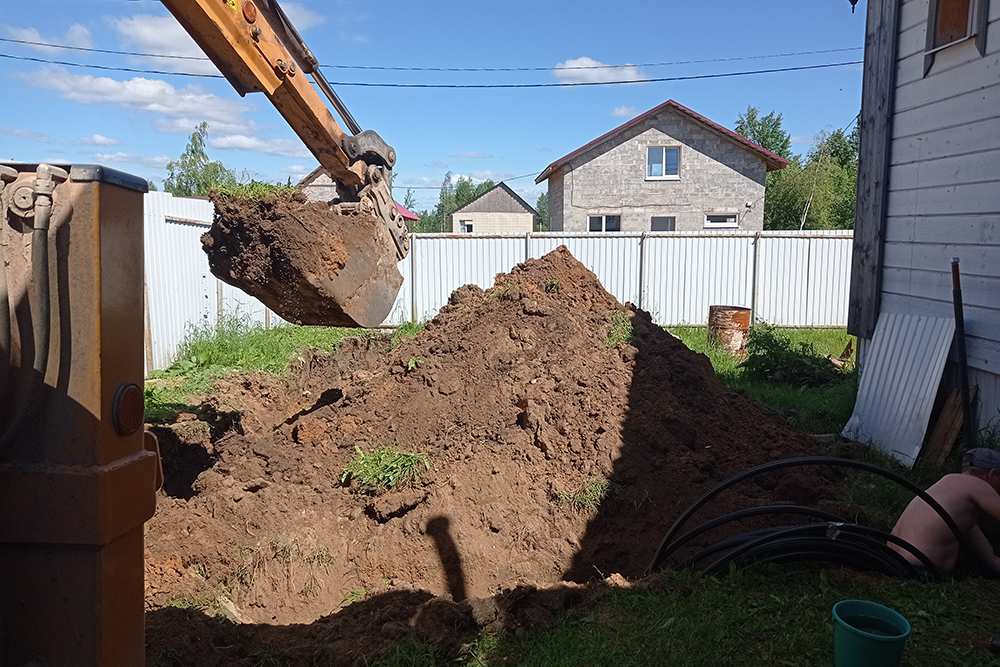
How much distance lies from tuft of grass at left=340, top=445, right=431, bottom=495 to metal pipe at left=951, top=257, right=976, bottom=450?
4.56 meters

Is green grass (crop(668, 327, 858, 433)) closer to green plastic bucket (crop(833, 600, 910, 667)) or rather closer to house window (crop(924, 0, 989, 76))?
house window (crop(924, 0, 989, 76))

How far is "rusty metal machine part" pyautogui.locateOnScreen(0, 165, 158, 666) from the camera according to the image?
1650mm

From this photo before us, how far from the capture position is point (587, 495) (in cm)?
500

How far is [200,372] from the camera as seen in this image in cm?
945

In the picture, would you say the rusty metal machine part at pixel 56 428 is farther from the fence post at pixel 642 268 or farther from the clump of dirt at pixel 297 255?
the fence post at pixel 642 268

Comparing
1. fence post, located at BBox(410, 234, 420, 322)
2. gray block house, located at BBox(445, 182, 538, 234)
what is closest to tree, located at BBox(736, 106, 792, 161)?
gray block house, located at BBox(445, 182, 538, 234)

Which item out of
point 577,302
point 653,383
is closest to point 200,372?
point 577,302

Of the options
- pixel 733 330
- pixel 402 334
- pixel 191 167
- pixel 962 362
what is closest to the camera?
pixel 962 362

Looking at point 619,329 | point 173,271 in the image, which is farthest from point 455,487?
point 173,271

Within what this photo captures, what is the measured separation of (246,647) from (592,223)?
22.1 m

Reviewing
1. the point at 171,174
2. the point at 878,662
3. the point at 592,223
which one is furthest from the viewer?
the point at 171,174

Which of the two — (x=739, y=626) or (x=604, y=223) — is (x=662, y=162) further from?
(x=739, y=626)

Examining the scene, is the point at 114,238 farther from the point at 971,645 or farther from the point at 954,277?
the point at 954,277

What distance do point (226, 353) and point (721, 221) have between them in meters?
18.2
